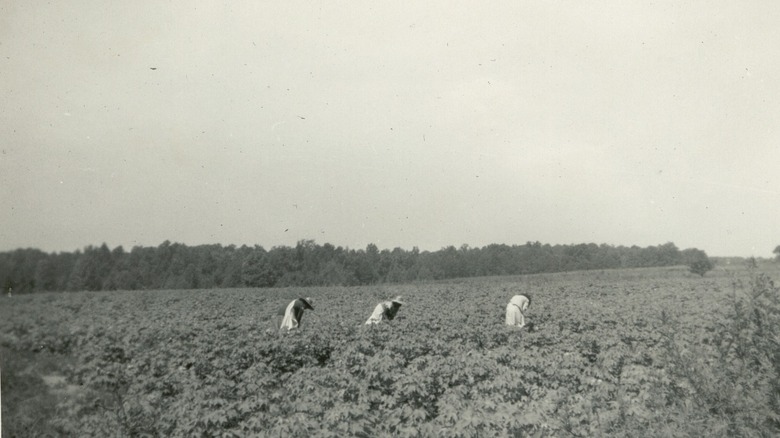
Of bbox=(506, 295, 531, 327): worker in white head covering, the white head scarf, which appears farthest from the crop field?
the white head scarf

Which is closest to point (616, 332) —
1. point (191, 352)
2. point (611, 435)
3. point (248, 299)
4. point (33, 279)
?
point (611, 435)

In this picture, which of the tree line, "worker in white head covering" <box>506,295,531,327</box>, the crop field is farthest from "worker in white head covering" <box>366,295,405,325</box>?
the tree line

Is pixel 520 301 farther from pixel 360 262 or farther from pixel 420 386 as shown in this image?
pixel 360 262

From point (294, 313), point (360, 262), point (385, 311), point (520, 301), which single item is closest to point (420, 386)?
point (385, 311)

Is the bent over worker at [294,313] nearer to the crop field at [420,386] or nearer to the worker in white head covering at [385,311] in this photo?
the crop field at [420,386]

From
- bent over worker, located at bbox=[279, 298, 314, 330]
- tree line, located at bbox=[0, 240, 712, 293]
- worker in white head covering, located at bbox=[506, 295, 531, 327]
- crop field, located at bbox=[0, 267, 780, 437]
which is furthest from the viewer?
tree line, located at bbox=[0, 240, 712, 293]

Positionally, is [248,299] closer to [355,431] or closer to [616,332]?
[616,332]

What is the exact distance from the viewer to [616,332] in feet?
30.1

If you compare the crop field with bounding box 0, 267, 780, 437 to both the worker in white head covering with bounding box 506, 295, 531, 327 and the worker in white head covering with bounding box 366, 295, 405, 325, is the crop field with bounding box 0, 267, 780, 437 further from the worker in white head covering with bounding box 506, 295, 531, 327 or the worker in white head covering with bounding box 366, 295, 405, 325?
the worker in white head covering with bounding box 366, 295, 405, 325

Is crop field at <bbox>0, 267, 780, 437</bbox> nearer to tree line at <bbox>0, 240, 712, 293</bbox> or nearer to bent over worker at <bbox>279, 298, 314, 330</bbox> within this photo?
bent over worker at <bbox>279, 298, 314, 330</bbox>

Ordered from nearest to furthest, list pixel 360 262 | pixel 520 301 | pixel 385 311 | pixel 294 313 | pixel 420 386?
1. pixel 420 386
2. pixel 294 313
3. pixel 520 301
4. pixel 385 311
5. pixel 360 262

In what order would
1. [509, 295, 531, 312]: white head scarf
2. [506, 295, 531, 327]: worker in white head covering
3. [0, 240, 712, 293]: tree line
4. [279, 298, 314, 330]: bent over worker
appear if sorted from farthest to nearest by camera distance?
[0, 240, 712, 293]: tree line < [509, 295, 531, 312]: white head scarf < [506, 295, 531, 327]: worker in white head covering < [279, 298, 314, 330]: bent over worker

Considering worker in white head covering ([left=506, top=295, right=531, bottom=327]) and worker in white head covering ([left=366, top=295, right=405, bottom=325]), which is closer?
worker in white head covering ([left=506, top=295, right=531, bottom=327])

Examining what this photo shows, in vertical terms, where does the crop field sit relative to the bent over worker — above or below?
below
